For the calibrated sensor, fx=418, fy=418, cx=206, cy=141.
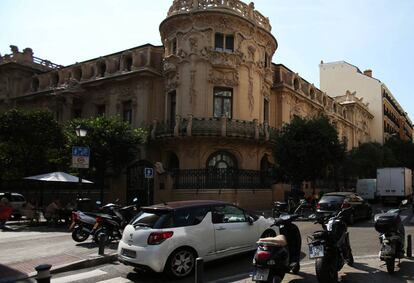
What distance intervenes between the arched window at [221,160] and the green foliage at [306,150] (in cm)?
294

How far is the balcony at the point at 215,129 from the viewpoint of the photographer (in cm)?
2534

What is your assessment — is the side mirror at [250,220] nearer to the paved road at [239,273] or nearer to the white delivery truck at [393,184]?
the paved road at [239,273]

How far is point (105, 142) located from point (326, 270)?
62.3 ft

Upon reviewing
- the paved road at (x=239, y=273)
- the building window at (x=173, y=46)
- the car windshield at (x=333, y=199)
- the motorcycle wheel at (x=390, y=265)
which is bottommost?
the paved road at (x=239, y=273)

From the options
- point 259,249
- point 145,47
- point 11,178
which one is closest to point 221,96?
point 145,47

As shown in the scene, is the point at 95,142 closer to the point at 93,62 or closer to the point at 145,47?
the point at 145,47

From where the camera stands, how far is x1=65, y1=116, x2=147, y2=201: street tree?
78.9 ft

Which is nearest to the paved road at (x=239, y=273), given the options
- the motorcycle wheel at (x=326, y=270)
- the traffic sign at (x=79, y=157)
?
the motorcycle wheel at (x=326, y=270)

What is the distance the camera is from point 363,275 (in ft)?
26.4

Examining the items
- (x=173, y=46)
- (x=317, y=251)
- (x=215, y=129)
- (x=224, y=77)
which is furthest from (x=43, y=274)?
(x=173, y=46)

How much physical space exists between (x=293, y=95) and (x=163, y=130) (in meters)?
12.9

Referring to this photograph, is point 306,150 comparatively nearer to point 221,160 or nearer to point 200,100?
point 221,160

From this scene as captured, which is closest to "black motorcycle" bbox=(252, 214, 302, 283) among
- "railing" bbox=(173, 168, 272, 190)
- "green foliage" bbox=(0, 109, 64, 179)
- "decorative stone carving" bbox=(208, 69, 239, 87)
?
"railing" bbox=(173, 168, 272, 190)

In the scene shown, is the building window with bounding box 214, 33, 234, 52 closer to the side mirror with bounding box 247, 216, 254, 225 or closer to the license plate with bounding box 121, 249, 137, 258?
the side mirror with bounding box 247, 216, 254, 225
